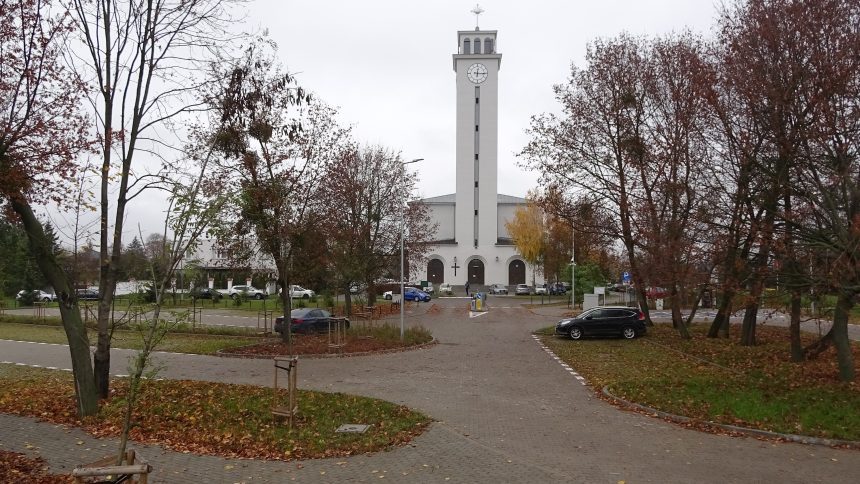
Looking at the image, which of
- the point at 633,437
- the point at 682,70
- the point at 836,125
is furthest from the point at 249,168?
the point at 682,70

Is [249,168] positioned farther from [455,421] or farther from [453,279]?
[453,279]

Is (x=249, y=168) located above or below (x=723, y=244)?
above

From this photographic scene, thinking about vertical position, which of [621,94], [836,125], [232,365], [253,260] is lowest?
[232,365]

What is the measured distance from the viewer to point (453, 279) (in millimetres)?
74562

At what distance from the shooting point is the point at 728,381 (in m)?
14.3

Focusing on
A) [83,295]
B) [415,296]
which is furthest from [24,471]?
[415,296]

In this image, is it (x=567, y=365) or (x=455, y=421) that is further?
(x=567, y=365)

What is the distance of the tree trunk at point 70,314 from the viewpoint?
33.0 ft

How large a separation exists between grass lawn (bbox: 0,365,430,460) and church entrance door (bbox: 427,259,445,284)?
201 ft

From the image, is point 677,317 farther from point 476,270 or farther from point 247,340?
point 476,270

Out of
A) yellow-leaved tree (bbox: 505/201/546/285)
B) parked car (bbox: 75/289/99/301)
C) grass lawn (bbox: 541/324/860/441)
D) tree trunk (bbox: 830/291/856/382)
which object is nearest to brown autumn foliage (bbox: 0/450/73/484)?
parked car (bbox: 75/289/99/301)

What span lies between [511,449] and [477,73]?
216ft

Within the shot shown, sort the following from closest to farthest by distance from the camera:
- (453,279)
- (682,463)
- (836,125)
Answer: (682,463)
(836,125)
(453,279)

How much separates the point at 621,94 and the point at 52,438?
25.1 metres
